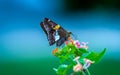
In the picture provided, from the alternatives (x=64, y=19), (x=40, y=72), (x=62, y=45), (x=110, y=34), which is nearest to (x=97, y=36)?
(x=110, y=34)

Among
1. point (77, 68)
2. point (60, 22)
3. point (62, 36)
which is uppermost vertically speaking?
point (60, 22)

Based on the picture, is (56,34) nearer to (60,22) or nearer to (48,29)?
(48,29)

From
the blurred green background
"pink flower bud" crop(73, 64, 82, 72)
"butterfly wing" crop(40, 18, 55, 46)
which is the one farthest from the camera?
the blurred green background

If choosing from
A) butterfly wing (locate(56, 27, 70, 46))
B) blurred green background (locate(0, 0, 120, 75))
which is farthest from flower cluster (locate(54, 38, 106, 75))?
blurred green background (locate(0, 0, 120, 75))

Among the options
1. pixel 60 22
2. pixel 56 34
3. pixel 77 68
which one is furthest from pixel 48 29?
pixel 60 22

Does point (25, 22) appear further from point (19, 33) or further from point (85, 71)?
point (85, 71)

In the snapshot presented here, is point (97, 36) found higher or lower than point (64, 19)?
lower

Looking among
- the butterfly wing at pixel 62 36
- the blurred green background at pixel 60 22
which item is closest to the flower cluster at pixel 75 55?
the butterfly wing at pixel 62 36

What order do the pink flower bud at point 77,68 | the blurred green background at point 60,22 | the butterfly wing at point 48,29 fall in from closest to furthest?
1. the pink flower bud at point 77,68
2. the butterfly wing at point 48,29
3. the blurred green background at point 60,22

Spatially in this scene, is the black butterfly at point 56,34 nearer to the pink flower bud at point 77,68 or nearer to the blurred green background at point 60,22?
the pink flower bud at point 77,68

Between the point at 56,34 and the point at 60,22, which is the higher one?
the point at 60,22

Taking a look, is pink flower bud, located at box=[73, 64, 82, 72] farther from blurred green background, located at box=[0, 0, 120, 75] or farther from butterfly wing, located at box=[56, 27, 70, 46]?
blurred green background, located at box=[0, 0, 120, 75]
